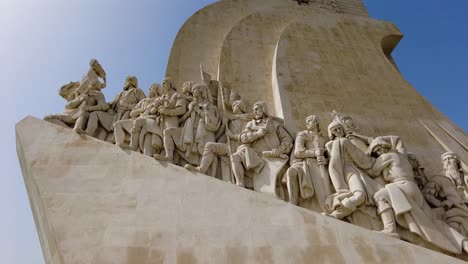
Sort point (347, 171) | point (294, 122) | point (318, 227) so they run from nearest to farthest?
point (318, 227) < point (347, 171) < point (294, 122)

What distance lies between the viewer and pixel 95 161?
555 centimetres

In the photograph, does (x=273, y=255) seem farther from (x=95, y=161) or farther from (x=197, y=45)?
(x=197, y=45)

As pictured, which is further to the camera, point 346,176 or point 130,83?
point 130,83

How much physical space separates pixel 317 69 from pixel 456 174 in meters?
3.46

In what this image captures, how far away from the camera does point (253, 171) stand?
562cm

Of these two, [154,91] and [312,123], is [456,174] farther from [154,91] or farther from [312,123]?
[154,91]

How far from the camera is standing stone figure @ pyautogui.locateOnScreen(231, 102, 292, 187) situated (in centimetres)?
557

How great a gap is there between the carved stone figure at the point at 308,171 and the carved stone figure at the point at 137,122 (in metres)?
2.06

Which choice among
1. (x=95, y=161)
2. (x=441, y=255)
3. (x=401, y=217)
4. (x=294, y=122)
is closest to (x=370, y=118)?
(x=294, y=122)

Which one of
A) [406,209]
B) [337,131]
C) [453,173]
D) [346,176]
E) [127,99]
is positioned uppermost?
[127,99]

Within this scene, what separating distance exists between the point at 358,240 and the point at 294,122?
8.93 ft

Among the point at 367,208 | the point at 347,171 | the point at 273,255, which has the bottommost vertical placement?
the point at 273,255

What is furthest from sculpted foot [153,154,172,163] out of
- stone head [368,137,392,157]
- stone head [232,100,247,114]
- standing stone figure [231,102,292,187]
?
stone head [368,137,392,157]

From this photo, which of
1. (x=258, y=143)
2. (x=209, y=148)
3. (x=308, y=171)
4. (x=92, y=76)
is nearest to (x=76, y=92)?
(x=92, y=76)
